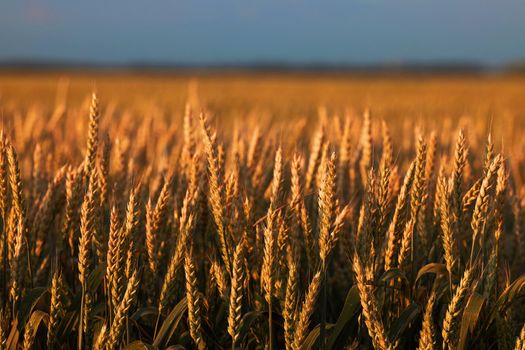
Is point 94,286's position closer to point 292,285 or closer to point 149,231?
point 149,231

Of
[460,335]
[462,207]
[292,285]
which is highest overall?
Result: [462,207]

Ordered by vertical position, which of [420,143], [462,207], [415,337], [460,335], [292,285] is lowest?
[415,337]

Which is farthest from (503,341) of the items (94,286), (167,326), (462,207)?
→ (94,286)

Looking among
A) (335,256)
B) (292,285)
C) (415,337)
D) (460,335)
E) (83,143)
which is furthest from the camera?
(83,143)

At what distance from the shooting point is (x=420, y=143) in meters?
1.76

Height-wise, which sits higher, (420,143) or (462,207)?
(420,143)

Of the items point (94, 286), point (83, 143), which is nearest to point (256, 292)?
point (94, 286)

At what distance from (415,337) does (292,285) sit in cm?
59

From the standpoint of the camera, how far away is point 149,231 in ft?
5.53

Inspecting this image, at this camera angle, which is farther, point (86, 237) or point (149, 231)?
point (149, 231)

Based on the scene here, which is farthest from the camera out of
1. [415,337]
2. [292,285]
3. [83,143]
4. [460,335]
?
[83,143]

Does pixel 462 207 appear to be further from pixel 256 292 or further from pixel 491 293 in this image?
pixel 256 292

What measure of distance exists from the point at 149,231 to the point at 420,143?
2.76ft

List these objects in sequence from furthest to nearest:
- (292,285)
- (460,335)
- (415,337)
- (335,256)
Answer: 1. (335,256)
2. (415,337)
3. (460,335)
4. (292,285)
